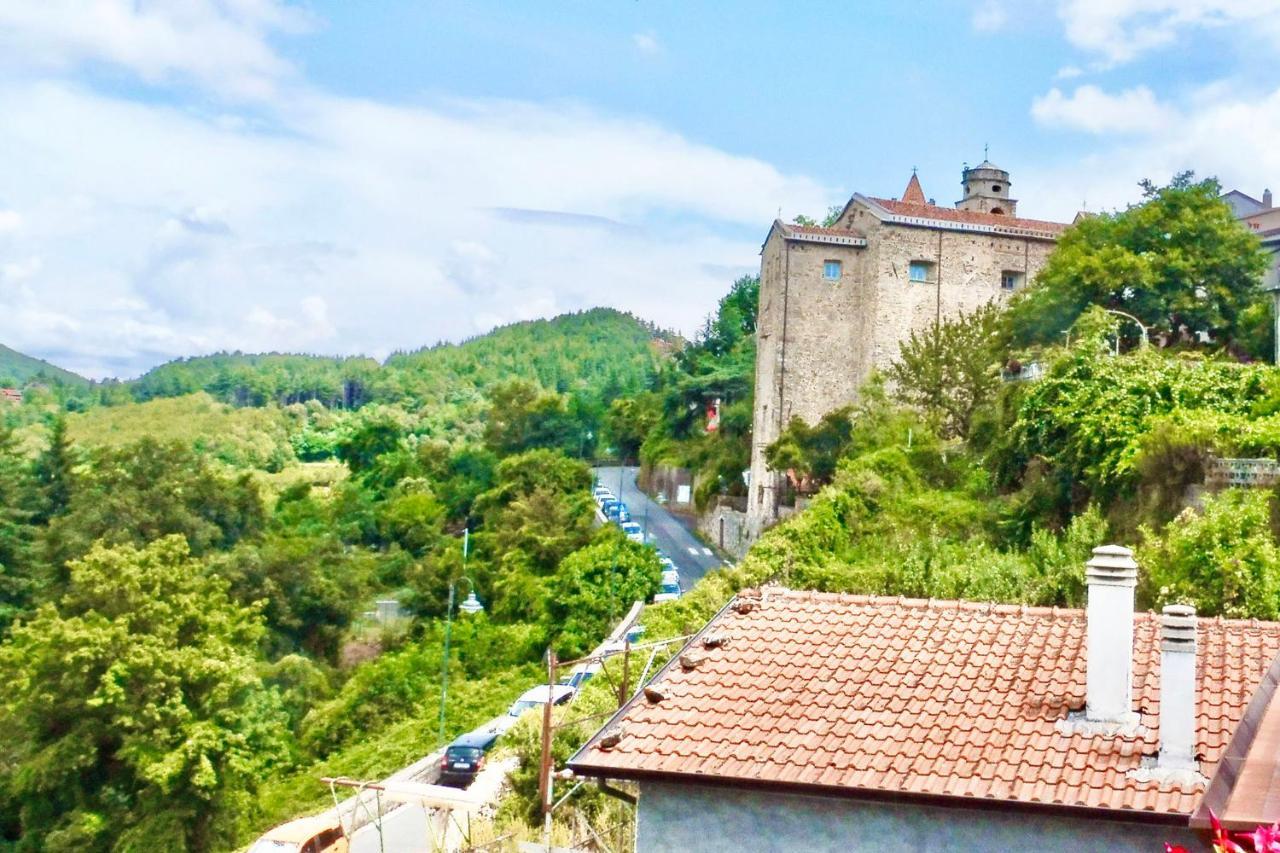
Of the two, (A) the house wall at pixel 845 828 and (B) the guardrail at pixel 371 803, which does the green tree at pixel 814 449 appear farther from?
(A) the house wall at pixel 845 828

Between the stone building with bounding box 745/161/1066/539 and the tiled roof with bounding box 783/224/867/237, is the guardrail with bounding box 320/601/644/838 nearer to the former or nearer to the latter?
the stone building with bounding box 745/161/1066/539

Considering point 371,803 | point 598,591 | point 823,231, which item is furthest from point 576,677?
point 823,231

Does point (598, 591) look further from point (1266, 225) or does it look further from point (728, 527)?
point (1266, 225)

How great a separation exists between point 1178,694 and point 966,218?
38.1 meters

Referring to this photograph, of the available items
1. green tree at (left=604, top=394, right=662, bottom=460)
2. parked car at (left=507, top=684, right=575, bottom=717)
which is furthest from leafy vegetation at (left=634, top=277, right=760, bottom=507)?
parked car at (left=507, top=684, right=575, bottom=717)

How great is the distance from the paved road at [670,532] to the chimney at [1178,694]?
3367cm

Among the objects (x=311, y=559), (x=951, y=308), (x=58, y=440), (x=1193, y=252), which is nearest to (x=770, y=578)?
(x=1193, y=252)

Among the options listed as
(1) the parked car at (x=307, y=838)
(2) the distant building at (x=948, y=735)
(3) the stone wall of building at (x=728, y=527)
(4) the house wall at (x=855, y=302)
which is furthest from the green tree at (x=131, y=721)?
(3) the stone wall of building at (x=728, y=527)

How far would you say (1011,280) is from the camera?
4438cm

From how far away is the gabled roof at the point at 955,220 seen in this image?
1718 inches

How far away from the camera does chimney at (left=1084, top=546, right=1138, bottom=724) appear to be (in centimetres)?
856

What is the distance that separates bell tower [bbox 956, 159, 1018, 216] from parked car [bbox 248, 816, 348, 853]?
4519cm

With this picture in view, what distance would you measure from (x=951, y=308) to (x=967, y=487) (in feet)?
43.6

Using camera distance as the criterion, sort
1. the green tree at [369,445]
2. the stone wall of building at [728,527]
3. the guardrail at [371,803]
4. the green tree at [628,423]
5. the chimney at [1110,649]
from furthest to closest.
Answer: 1. the green tree at [369,445]
2. the green tree at [628,423]
3. the stone wall of building at [728,527]
4. the guardrail at [371,803]
5. the chimney at [1110,649]
